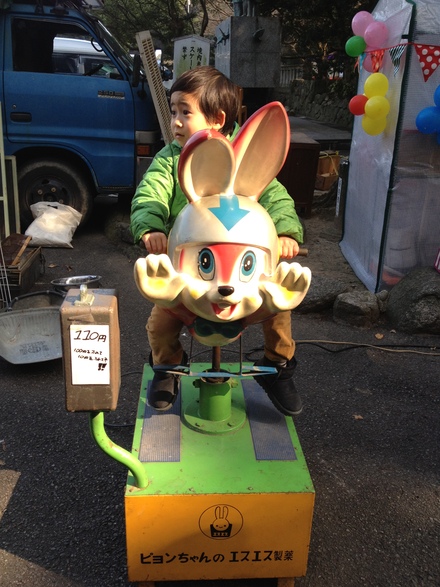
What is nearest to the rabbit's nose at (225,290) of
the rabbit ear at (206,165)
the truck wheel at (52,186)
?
the rabbit ear at (206,165)

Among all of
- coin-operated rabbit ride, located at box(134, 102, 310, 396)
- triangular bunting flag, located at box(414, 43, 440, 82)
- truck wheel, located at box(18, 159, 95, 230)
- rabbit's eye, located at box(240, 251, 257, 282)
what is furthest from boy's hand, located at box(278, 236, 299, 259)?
truck wheel, located at box(18, 159, 95, 230)

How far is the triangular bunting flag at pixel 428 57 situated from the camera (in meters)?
3.73

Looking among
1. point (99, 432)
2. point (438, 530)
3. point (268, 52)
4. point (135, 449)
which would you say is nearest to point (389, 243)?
point (438, 530)

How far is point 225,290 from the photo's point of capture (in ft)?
5.01

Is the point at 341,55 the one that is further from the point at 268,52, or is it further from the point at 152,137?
the point at 152,137

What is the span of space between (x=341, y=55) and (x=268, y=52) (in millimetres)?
4128

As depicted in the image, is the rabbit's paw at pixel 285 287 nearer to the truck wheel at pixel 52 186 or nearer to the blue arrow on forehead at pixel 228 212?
the blue arrow on forehead at pixel 228 212

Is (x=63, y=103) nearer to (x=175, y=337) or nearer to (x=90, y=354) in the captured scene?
(x=175, y=337)

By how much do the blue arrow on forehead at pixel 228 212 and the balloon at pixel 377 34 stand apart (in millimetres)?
3228

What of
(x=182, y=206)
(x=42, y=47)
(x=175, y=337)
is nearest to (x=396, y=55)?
(x=182, y=206)

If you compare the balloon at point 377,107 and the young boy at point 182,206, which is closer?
the young boy at point 182,206

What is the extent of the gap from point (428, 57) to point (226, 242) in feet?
9.85

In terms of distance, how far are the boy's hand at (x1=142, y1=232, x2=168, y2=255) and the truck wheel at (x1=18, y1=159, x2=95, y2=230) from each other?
13.6 feet

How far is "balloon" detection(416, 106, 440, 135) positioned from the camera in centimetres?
373
